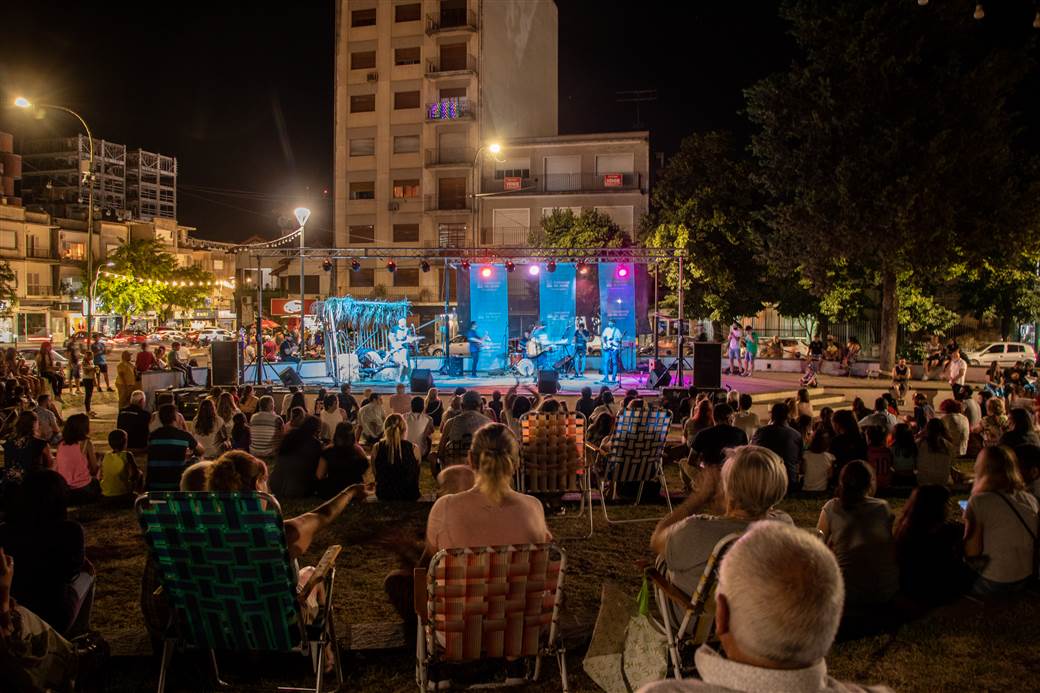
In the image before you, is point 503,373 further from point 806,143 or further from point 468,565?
point 468,565

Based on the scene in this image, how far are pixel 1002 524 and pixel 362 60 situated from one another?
46.9 meters

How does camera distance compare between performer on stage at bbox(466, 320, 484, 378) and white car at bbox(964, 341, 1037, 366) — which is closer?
performer on stage at bbox(466, 320, 484, 378)

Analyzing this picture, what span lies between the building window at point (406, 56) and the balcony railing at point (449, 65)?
3.23ft

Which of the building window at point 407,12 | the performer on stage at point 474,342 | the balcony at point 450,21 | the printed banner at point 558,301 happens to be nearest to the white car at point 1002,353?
the printed banner at point 558,301

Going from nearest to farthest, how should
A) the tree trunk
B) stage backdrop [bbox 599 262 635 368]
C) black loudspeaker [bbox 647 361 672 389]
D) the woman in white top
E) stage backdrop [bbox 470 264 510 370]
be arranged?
the woman in white top
black loudspeaker [bbox 647 361 672 389]
stage backdrop [bbox 599 262 635 368]
stage backdrop [bbox 470 264 510 370]
the tree trunk

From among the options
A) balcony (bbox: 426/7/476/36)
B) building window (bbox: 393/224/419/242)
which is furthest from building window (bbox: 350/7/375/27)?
building window (bbox: 393/224/419/242)

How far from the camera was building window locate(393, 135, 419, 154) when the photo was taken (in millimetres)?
45344

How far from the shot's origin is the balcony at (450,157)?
4388cm

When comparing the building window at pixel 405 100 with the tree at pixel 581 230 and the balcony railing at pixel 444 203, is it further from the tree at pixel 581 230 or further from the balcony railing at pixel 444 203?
the tree at pixel 581 230

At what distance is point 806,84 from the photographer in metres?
23.9

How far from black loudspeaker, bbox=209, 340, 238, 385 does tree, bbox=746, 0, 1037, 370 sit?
17100mm

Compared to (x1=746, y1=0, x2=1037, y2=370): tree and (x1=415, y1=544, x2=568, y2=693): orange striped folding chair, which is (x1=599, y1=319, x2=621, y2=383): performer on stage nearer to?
(x1=746, y1=0, x2=1037, y2=370): tree

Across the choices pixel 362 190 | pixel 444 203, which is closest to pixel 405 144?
pixel 362 190

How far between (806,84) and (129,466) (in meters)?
22.6
